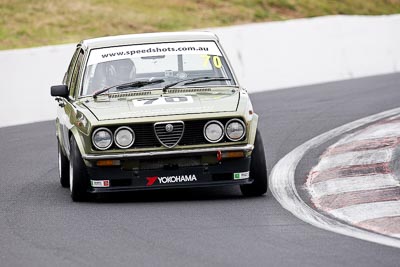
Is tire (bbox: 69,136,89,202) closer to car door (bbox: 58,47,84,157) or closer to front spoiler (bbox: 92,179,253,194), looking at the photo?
front spoiler (bbox: 92,179,253,194)

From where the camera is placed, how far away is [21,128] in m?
18.4

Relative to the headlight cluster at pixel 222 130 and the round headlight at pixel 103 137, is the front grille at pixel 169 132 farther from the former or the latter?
the round headlight at pixel 103 137

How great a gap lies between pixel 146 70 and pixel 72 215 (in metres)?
2.07

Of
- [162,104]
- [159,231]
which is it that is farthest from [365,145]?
[159,231]

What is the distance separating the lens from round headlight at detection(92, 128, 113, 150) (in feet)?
33.9

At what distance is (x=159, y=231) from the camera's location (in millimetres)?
9000

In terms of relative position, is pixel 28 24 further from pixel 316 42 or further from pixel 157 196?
pixel 157 196

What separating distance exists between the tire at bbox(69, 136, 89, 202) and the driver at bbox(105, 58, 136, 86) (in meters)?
0.98

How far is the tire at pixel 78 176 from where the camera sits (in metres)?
10.5

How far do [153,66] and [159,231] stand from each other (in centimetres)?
288

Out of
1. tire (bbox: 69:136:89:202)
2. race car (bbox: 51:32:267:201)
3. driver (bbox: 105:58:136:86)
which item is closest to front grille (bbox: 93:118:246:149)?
race car (bbox: 51:32:267:201)

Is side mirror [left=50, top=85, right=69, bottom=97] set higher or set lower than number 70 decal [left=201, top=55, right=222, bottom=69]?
lower

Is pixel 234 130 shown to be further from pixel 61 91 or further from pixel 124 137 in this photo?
pixel 61 91

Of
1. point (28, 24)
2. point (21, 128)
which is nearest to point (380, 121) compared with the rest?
point (21, 128)
